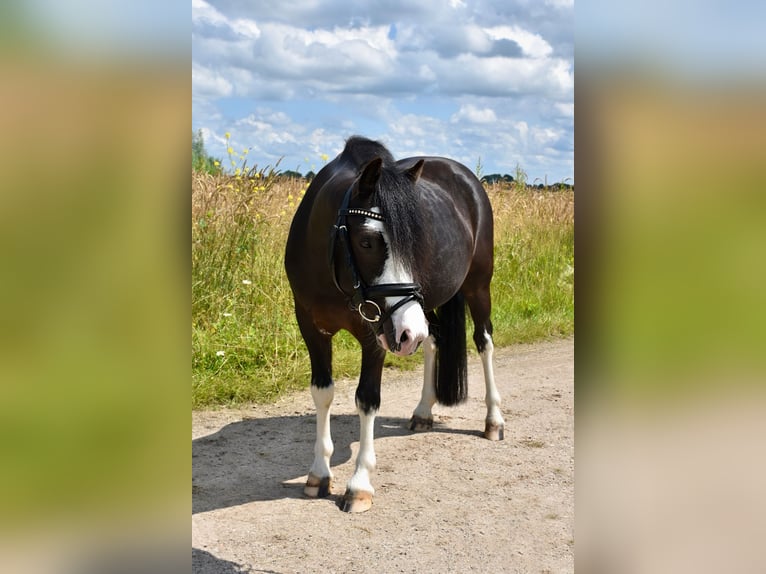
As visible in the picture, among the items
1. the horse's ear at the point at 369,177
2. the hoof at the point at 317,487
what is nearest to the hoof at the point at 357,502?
the hoof at the point at 317,487

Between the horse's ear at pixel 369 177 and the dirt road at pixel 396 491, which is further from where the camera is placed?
the dirt road at pixel 396 491

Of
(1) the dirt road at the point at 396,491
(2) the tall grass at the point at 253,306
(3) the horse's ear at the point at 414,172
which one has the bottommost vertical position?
(1) the dirt road at the point at 396,491

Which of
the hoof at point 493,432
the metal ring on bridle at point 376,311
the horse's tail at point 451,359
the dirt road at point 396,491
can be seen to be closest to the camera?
the metal ring on bridle at point 376,311

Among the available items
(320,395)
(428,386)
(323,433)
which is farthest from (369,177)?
(428,386)

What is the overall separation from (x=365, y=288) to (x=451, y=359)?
210 centimetres

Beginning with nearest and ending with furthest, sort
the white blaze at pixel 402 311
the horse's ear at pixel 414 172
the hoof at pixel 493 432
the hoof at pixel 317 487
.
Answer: the white blaze at pixel 402 311 → the horse's ear at pixel 414 172 → the hoof at pixel 317 487 → the hoof at pixel 493 432

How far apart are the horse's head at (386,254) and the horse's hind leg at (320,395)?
867 mm

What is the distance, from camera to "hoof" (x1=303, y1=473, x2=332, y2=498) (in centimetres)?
390

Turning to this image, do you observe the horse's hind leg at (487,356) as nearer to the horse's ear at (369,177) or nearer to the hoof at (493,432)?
the hoof at (493,432)

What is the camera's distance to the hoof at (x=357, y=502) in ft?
12.2

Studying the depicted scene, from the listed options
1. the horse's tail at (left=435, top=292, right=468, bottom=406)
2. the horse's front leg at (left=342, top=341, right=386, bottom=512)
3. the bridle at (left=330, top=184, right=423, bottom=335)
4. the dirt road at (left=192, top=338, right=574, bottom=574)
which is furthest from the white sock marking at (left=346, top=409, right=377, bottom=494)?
the horse's tail at (left=435, top=292, right=468, bottom=406)
